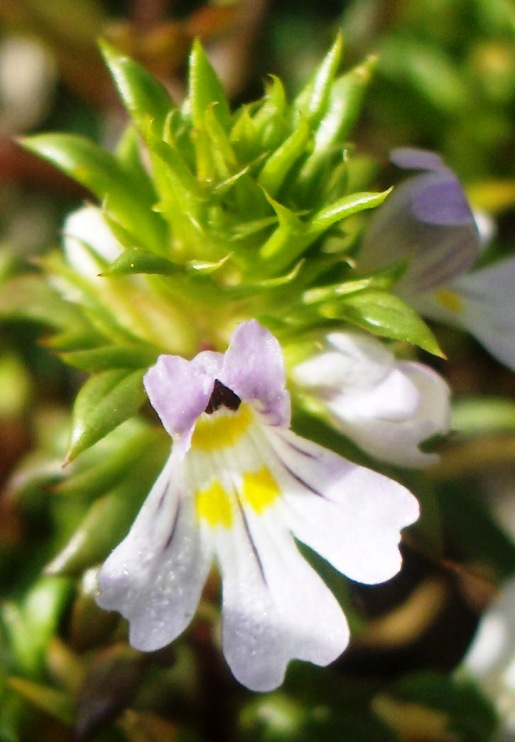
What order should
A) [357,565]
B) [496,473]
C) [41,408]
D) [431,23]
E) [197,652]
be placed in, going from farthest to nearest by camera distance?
→ 1. [431,23]
2. [496,473]
3. [41,408]
4. [197,652]
5. [357,565]

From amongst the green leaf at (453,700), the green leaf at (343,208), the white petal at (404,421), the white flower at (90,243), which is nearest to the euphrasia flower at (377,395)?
the white petal at (404,421)

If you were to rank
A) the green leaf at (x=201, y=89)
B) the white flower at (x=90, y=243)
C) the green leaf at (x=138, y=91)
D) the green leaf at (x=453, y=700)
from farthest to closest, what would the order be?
the green leaf at (x=453, y=700) → the white flower at (x=90, y=243) → the green leaf at (x=138, y=91) → the green leaf at (x=201, y=89)

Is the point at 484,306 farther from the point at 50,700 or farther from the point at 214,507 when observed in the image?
the point at 50,700

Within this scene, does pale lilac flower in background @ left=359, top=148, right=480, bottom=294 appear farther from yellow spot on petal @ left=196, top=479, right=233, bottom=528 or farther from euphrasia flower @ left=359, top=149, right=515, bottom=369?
yellow spot on petal @ left=196, top=479, right=233, bottom=528

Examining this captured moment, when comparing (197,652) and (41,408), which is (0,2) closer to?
(41,408)

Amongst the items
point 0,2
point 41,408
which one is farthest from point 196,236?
point 0,2

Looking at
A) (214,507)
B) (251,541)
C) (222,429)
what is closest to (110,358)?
(222,429)

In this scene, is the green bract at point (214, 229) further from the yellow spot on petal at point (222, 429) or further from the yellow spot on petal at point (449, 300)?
the yellow spot on petal at point (449, 300)
